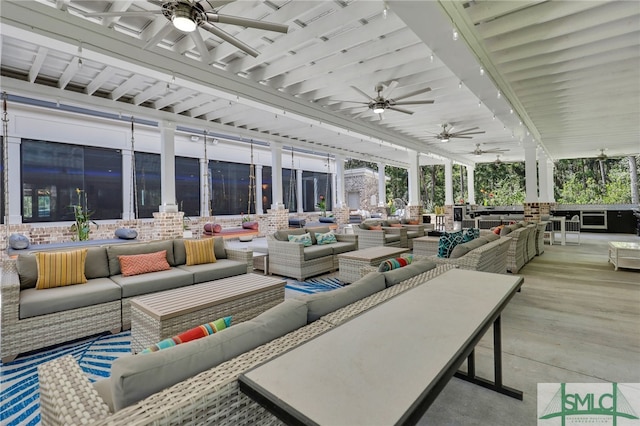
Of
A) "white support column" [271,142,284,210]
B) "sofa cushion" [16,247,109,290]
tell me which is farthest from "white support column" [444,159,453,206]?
"sofa cushion" [16,247,109,290]

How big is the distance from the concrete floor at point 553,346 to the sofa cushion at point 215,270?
2973 millimetres

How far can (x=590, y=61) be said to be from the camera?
4.45m

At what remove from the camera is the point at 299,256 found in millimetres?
5094

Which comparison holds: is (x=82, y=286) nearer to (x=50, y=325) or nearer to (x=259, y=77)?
(x=50, y=325)

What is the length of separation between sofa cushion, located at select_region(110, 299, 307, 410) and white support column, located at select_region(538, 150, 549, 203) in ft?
33.9

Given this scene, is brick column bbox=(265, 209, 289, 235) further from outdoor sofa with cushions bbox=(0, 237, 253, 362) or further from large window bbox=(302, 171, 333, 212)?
large window bbox=(302, 171, 333, 212)

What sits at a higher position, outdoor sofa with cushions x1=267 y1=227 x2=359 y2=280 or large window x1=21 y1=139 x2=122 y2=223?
large window x1=21 y1=139 x2=122 y2=223

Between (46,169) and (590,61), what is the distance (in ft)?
Result: 34.6

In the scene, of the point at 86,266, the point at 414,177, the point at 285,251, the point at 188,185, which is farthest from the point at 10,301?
the point at 414,177

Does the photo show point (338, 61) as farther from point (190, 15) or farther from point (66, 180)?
point (66, 180)

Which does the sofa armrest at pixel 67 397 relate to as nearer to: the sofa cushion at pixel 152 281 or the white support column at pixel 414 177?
the sofa cushion at pixel 152 281

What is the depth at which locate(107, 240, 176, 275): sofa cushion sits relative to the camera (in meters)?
3.82

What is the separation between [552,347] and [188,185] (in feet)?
32.7

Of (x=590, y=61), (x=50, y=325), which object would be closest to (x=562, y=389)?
(x=50, y=325)
